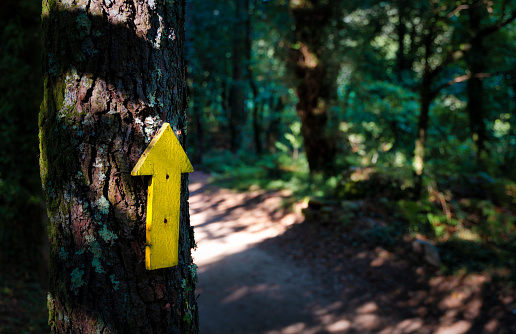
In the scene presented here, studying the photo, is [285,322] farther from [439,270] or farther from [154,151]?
[154,151]

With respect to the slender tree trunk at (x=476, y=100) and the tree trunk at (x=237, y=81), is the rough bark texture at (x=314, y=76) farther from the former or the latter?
the tree trunk at (x=237, y=81)

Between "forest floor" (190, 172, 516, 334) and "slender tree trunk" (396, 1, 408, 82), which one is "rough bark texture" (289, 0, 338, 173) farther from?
"slender tree trunk" (396, 1, 408, 82)

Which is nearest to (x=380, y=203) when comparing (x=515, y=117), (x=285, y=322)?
(x=285, y=322)

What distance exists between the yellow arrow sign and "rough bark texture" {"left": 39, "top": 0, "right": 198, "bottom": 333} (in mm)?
47

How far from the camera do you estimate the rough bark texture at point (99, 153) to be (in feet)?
4.58

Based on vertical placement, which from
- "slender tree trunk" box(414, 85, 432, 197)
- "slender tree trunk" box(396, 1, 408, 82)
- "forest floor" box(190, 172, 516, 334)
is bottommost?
"forest floor" box(190, 172, 516, 334)

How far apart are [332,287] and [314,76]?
5.99 m

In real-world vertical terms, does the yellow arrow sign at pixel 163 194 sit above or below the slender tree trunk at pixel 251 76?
below

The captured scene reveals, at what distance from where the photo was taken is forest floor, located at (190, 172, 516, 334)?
4727 mm

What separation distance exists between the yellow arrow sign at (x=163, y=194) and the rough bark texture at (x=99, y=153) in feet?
0.15

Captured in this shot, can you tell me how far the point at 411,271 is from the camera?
5801 millimetres

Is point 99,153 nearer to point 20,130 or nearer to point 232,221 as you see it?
point 20,130

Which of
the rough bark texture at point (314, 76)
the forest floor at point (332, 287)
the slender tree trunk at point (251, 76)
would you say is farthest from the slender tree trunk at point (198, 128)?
the forest floor at point (332, 287)

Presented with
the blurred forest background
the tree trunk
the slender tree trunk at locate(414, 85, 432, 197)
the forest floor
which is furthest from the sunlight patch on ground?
the tree trunk
